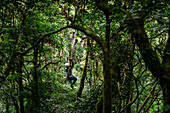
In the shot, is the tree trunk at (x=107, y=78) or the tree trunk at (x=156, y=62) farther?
the tree trunk at (x=107, y=78)

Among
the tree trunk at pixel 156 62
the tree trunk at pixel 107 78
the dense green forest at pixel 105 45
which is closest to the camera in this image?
the tree trunk at pixel 156 62

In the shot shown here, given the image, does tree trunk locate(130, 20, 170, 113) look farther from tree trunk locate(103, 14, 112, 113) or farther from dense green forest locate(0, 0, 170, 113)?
tree trunk locate(103, 14, 112, 113)

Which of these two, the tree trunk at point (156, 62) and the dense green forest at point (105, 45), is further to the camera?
the dense green forest at point (105, 45)

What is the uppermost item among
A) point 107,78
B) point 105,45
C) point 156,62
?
point 105,45

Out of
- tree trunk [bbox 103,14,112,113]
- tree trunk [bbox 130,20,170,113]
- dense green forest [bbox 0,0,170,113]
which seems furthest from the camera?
tree trunk [bbox 103,14,112,113]

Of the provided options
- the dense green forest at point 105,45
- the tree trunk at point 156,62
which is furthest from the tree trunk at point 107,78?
the tree trunk at point 156,62

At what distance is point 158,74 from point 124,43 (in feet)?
8.33

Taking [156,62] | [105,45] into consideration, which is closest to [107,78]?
[105,45]

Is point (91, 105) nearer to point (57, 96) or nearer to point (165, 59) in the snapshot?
point (57, 96)

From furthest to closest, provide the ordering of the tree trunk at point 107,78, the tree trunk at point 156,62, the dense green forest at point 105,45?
the tree trunk at point 107,78, the dense green forest at point 105,45, the tree trunk at point 156,62

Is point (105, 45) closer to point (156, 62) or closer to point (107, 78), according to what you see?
point (107, 78)

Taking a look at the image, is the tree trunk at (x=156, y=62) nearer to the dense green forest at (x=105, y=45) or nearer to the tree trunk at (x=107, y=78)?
the dense green forest at (x=105, y=45)

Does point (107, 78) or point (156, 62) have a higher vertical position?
point (156, 62)

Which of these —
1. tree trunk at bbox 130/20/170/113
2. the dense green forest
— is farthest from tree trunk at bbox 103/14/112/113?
tree trunk at bbox 130/20/170/113
